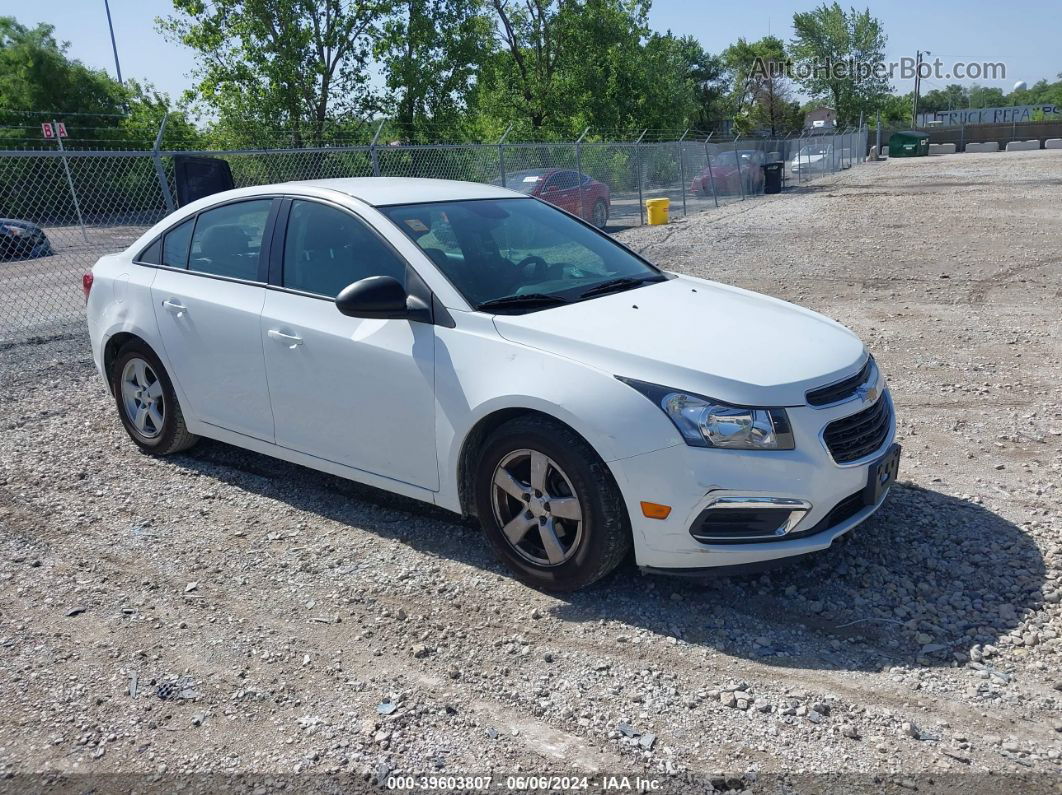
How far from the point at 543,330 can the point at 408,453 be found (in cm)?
87

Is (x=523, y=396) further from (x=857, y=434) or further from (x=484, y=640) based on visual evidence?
(x=857, y=434)

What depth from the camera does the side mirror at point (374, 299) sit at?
12.8 ft

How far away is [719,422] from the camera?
3391 mm

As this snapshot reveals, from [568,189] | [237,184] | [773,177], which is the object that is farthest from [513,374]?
[773,177]

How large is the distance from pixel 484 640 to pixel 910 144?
6435 cm

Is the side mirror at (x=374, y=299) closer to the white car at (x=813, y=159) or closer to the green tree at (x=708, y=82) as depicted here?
the white car at (x=813, y=159)

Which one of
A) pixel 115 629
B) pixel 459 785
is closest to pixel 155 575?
pixel 115 629

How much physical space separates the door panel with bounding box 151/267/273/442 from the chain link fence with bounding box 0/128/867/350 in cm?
530

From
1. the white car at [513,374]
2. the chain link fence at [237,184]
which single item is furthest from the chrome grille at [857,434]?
the chain link fence at [237,184]

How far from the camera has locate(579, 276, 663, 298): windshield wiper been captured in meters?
4.30

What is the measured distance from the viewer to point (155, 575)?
13.5ft

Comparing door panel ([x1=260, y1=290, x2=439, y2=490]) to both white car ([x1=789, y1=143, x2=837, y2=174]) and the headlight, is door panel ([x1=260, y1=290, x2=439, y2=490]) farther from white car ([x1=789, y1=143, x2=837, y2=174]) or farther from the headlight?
white car ([x1=789, y1=143, x2=837, y2=174])

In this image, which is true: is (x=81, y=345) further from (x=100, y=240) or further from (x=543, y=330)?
(x=100, y=240)

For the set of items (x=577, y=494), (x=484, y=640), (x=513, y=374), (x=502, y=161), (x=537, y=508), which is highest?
(x=502, y=161)
